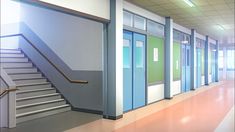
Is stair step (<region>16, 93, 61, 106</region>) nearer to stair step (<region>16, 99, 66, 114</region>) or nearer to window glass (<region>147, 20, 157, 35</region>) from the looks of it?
stair step (<region>16, 99, 66, 114</region>)

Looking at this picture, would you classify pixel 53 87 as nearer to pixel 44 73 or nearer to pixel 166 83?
pixel 44 73

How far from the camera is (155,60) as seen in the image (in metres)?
8.78

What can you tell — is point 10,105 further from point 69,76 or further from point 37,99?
point 69,76

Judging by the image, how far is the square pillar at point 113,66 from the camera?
6.04m

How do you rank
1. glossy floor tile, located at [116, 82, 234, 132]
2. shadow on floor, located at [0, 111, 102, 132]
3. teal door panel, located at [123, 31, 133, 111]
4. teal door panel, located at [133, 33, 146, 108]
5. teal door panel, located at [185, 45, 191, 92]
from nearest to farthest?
shadow on floor, located at [0, 111, 102, 132]
glossy floor tile, located at [116, 82, 234, 132]
teal door panel, located at [123, 31, 133, 111]
teal door panel, located at [133, 33, 146, 108]
teal door panel, located at [185, 45, 191, 92]

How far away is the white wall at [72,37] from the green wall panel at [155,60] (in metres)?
2.25

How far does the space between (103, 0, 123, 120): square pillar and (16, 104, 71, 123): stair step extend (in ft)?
4.64

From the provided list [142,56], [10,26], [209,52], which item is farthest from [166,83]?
[209,52]

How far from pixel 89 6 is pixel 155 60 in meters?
4.09

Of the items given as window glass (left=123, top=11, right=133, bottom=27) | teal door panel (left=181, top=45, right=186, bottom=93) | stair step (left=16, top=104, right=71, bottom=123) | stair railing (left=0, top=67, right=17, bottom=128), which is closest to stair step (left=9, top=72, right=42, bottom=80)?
stair step (left=16, top=104, right=71, bottom=123)

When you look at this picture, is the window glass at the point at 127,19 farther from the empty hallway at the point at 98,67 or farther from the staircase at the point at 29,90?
the staircase at the point at 29,90

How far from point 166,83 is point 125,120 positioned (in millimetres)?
3947

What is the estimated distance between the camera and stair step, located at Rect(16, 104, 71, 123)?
5.73m

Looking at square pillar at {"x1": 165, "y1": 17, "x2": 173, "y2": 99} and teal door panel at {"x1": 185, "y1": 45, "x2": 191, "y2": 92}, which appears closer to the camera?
square pillar at {"x1": 165, "y1": 17, "x2": 173, "y2": 99}
